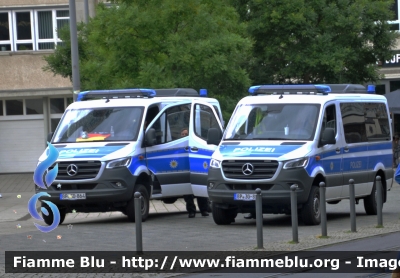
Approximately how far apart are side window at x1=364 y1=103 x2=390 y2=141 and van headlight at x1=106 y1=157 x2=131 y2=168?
482 centimetres

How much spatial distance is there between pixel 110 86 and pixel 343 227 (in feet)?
31.9

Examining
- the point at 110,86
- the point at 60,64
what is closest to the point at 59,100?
the point at 60,64

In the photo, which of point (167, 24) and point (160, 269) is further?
point (167, 24)

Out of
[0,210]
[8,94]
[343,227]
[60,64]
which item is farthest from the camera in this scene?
[8,94]

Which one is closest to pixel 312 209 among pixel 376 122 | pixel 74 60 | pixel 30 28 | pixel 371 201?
pixel 371 201

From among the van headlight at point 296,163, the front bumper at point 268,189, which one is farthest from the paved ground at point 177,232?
the van headlight at point 296,163

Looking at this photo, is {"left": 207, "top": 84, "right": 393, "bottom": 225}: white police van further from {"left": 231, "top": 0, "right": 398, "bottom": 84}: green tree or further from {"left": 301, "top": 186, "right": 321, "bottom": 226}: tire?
{"left": 231, "top": 0, "right": 398, "bottom": 84}: green tree

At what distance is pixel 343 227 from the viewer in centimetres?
1567

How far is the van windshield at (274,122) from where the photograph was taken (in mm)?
16062

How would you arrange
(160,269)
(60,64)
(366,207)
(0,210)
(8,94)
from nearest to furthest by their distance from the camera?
(160,269) → (366,207) → (0,210) → (60,64) → (8,94)

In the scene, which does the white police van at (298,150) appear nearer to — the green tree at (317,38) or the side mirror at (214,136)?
the side mirror at (214,136)

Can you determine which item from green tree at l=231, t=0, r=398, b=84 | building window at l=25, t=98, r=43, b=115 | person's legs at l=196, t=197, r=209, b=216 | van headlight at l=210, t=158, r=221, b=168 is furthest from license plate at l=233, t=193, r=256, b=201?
building window at l=25, t=98, r=43, b=115

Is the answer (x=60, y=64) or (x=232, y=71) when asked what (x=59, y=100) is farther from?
(x=232, y=71)

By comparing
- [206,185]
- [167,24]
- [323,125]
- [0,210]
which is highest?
[167,24]
